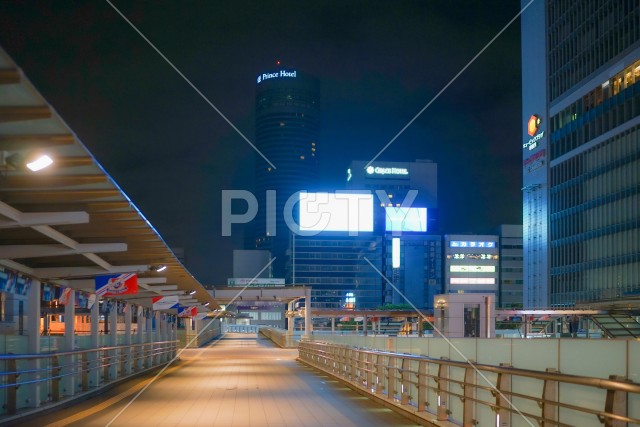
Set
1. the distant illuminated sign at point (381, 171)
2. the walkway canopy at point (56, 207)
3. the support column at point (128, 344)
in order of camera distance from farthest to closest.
Result: the distant illuminated sign at point (381, 171) → the support column at point (128, 344) → the walkway canopy at point (56, 207)

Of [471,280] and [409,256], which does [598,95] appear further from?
[409,256]

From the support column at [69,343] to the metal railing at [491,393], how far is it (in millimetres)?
5950

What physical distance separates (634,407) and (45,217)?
872 centimetres

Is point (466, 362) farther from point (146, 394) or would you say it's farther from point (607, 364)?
point (146, 394)

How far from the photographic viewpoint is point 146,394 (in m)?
18.6

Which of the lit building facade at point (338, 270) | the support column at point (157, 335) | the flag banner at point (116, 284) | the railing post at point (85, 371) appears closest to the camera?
the railing post at point (85, 371)

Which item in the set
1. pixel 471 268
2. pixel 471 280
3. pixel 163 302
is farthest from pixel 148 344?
pixel 471 268

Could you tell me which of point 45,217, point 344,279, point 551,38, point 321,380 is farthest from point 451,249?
point 45,217

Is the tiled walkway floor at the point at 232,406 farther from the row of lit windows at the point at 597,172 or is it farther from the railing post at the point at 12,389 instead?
the row of lit windows at the point at 597,172

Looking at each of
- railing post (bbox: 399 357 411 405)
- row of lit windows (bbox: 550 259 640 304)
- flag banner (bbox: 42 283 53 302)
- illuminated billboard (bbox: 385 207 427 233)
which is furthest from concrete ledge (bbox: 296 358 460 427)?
illuminated billboard (bbox: 385 207 427 233)

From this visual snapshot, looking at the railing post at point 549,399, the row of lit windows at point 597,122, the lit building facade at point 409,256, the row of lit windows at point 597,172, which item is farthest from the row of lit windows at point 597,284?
the lit building facade at point 409,256

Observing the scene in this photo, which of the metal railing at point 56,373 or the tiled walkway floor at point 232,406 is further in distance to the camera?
the tiled walkway floor at point 232,406

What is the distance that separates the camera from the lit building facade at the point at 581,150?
7162 cm

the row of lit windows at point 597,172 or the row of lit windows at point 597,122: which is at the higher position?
the row of lit windows at point 597,122
